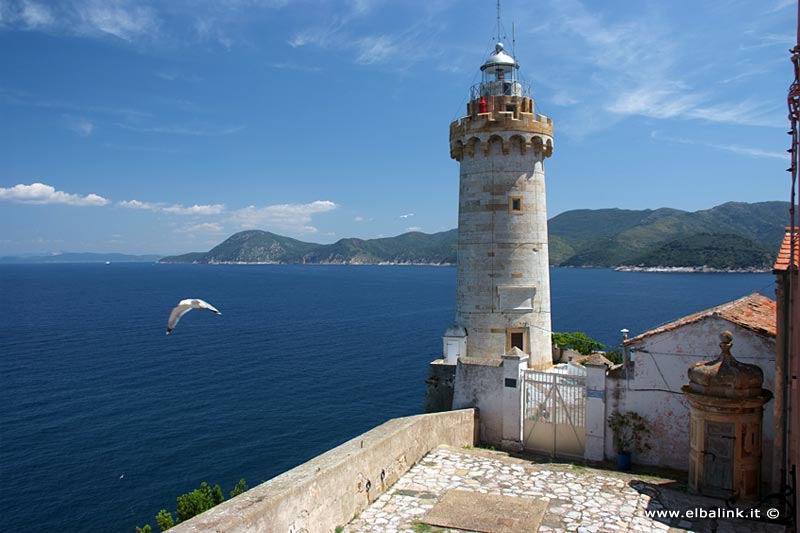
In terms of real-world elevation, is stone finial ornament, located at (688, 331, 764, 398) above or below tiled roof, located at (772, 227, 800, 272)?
below

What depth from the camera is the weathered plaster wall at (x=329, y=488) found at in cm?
649

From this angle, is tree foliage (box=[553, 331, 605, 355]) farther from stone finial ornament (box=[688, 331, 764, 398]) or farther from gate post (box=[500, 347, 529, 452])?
stone finial ornament (box=[688, 331, 764, 398])

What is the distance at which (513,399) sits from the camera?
1302 cm

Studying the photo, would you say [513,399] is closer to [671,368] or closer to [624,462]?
[624,462]

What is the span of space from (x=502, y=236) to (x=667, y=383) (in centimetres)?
659

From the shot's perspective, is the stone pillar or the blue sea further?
the blue sea

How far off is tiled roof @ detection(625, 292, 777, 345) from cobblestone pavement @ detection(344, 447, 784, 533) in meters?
2.85

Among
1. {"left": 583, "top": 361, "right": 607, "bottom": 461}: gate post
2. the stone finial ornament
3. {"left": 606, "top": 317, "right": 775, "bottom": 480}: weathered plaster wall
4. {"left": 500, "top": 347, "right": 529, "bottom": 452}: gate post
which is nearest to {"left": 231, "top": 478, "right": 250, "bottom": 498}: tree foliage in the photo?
{"left": 500, "top": 347, "right": 529, "bottom": 452}: gate post

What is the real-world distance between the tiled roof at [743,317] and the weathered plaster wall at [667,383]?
9 centimetres

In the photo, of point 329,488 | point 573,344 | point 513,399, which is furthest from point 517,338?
point 329,488

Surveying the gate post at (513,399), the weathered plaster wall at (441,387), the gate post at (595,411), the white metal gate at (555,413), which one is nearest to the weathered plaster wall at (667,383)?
the gate post at (595,411)

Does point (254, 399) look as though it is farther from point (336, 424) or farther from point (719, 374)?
point (719, 374)

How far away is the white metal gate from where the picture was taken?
12.2m

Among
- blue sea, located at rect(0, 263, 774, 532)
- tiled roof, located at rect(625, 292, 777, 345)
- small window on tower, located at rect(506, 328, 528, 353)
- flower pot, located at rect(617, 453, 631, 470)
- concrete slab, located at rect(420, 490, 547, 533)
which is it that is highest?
tiled roof, located at rect(625, 292, 777, 345)
